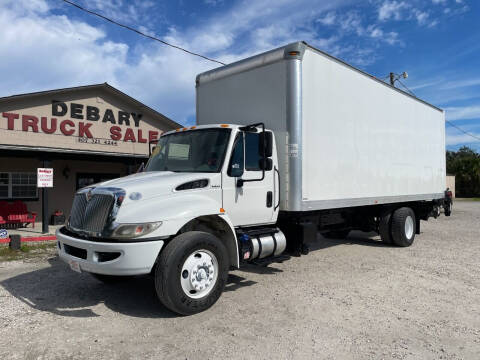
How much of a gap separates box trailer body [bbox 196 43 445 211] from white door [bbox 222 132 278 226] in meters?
0.35

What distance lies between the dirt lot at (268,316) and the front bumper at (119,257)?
66 cm

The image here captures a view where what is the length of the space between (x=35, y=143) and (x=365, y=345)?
1358 cm

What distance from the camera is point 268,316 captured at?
438cm

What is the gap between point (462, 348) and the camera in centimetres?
359

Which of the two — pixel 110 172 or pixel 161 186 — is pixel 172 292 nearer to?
pixel 161 186

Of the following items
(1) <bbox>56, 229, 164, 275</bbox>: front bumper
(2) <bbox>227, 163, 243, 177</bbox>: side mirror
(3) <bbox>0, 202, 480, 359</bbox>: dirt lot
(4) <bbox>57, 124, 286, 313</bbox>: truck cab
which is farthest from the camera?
(2) <bbox>227, 163, 243, 177</bbox>: side mirror

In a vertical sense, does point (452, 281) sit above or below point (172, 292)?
below

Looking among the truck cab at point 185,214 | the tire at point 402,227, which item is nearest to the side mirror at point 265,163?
the truck cab at point 185,214

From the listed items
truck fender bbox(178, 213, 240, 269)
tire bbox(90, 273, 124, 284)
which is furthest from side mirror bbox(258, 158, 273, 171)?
tire bbox(90, 273, 124, 284)

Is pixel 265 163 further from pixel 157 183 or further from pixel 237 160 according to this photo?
pixel 157 183

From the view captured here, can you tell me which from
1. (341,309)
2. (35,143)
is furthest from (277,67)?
(35,143)

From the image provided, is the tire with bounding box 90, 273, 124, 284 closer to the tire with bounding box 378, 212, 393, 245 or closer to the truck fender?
the truck fender

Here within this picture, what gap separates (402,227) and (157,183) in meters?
6.51

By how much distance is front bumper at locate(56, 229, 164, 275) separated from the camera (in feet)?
13.0
